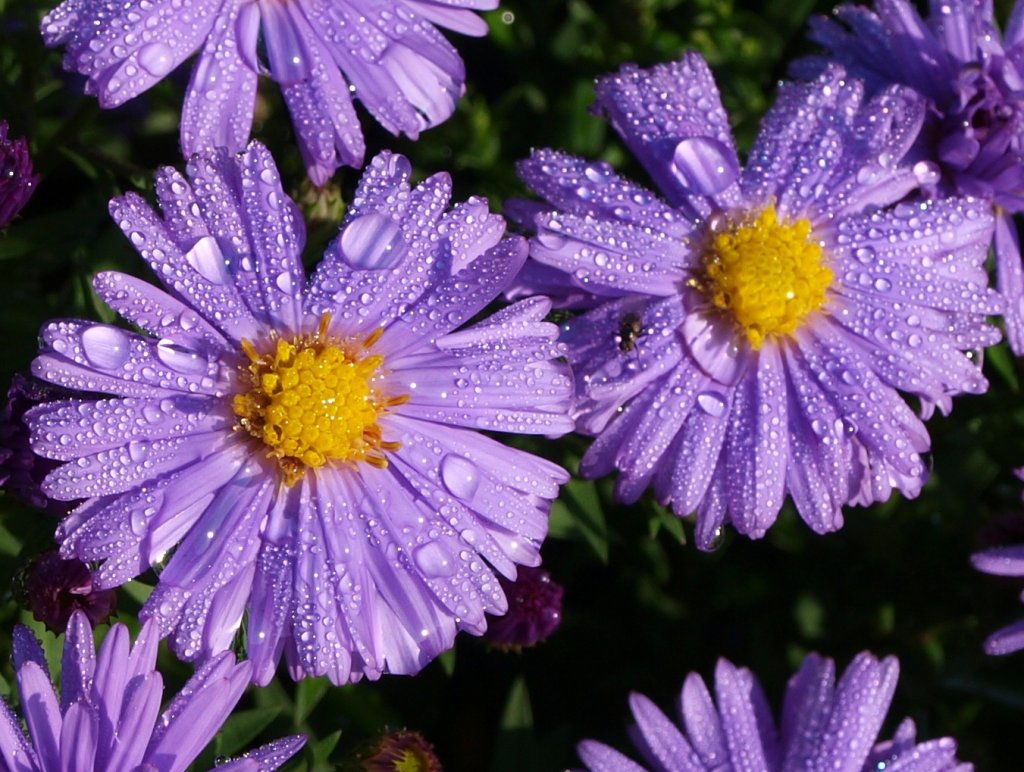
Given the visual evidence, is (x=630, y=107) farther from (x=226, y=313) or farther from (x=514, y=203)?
(x=226, y=313)

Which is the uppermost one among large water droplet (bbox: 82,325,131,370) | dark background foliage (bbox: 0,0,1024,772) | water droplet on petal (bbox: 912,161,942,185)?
large water droplet (bbox: 82,325,131,370)

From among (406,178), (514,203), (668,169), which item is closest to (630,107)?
(668,169)

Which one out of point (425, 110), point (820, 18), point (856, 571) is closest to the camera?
point (425, 110)

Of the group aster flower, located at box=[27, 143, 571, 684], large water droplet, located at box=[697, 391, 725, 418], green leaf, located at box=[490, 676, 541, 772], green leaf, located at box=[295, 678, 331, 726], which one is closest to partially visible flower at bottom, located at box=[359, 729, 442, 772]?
green leaf, located at box=[295, 678, 331, 726]

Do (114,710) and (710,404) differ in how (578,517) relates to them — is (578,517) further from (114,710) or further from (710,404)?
(114,710)

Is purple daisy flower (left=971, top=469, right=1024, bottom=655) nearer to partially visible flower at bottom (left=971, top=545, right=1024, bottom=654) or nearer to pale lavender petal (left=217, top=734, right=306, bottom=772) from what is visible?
partially visible flower at bottom (left=971, top=545, right=1024, bottom=654)
